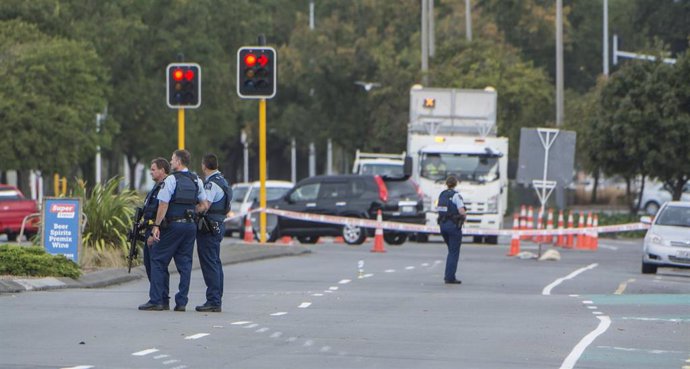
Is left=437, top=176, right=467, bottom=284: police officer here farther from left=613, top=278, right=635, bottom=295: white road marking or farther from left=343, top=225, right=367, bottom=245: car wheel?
left=343, top=225, right=367, bottom=245: car wheel

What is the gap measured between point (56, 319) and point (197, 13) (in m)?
49.4

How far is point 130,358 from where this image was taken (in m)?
13.2

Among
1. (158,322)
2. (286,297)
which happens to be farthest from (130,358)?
(286,297)

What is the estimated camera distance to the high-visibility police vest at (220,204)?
60.2 ft

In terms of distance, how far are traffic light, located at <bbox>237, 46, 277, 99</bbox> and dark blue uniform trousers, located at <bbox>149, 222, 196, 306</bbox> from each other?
13249 mm

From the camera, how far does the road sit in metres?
13.7

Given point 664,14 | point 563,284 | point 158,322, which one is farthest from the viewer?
point 664,14

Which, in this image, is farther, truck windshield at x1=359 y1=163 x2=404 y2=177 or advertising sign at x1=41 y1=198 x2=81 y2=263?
truck windshield at x1=359 y1=163 x2=404 y2=177

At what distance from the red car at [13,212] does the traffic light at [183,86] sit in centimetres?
1159

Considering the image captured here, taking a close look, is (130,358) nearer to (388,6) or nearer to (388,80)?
(388,80)

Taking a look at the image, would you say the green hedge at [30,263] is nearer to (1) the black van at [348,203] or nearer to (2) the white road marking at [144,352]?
(2) the white road marking at [144,352]

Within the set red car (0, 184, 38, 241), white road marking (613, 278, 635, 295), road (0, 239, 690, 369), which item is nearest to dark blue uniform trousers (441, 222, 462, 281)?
road (0, 239, 690, 369)

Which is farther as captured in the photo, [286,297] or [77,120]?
[77,120]

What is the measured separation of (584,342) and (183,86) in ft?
50.9
